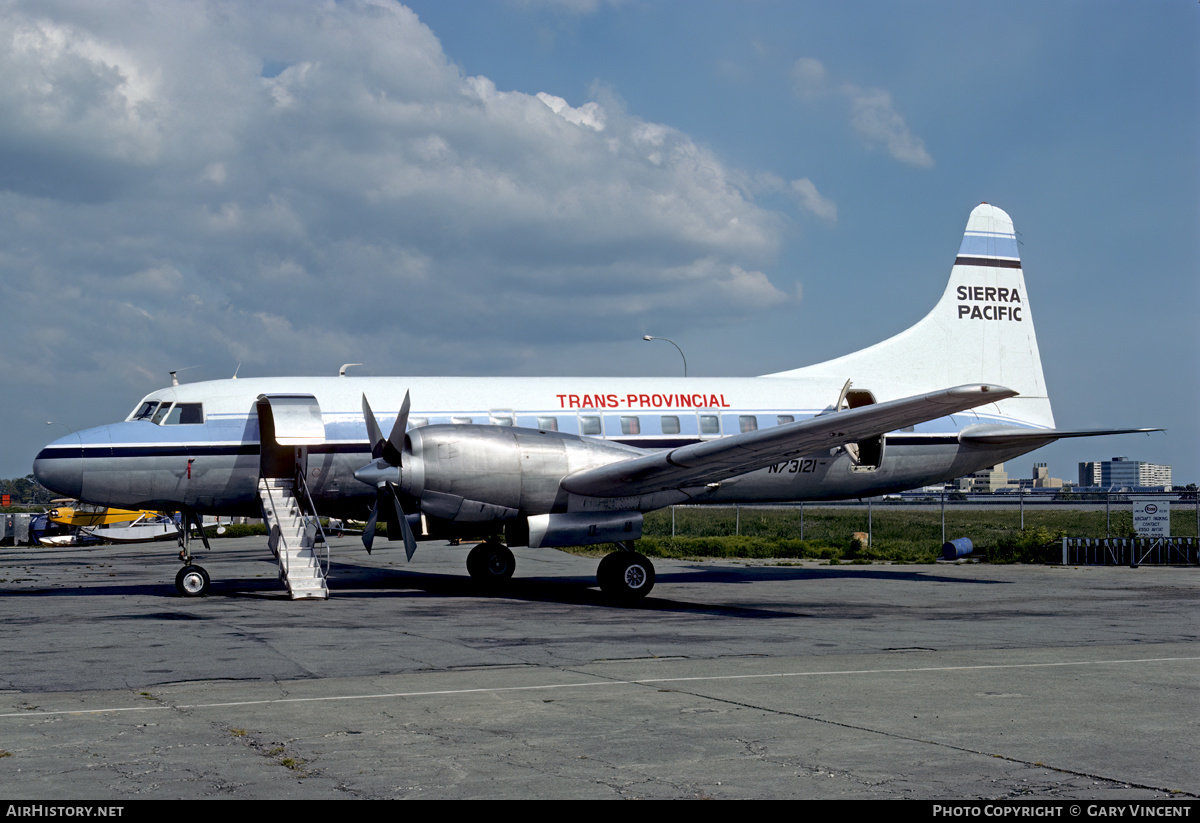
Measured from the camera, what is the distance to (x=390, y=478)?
696 inches

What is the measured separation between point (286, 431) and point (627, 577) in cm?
725

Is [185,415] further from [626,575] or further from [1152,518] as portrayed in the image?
[1152,518]

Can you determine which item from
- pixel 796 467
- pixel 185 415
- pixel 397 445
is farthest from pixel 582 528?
pixel 185 415

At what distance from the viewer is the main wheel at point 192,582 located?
1967 cm

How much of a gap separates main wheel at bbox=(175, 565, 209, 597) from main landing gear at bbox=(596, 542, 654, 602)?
7.76 m

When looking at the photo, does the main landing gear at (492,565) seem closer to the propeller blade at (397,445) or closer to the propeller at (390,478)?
the propeller at (390,478)

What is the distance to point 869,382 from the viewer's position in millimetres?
25172

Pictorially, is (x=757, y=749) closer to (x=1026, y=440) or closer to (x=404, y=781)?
(x=404, y=781)

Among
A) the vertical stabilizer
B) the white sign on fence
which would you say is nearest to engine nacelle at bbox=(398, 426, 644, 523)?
the vertical stabilizer

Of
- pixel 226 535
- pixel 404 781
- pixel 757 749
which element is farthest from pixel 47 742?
pixel 226 535

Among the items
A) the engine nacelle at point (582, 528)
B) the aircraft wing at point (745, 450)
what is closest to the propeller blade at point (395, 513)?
the engine nacelle at point (582, 528)

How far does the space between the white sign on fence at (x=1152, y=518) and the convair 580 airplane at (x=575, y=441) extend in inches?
242
